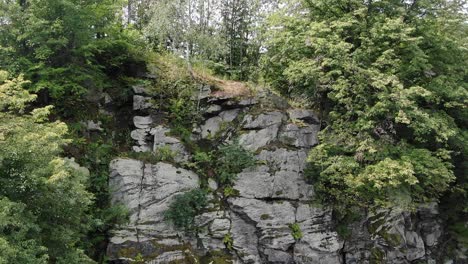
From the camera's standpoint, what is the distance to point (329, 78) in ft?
43.6

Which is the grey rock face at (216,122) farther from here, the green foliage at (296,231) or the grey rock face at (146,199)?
the green foliage at (296,231)

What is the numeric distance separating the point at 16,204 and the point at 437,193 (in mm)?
13003

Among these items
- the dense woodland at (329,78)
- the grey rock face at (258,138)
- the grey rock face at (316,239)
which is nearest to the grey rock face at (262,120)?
the grey rock face at (258,138)

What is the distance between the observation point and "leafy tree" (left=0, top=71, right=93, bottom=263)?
22.6 feet

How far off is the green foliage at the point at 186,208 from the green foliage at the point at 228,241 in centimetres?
104

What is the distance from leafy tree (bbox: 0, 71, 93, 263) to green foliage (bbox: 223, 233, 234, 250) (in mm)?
4331

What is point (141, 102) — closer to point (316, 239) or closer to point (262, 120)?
point (262, 120)

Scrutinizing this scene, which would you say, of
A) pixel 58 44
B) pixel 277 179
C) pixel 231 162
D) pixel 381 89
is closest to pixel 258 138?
pixel 231 162

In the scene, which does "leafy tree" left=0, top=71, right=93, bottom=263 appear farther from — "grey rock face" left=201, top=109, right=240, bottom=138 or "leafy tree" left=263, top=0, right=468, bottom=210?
"leafy tree" left=263, top=0, right=468, bottom=210

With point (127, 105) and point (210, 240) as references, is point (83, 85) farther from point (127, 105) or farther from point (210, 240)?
point (210, 240)

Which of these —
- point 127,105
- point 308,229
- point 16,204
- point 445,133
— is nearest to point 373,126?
point 445,133

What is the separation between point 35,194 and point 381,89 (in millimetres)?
9774

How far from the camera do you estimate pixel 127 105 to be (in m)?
14.4

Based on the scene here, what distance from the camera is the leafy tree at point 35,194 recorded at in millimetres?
6895
